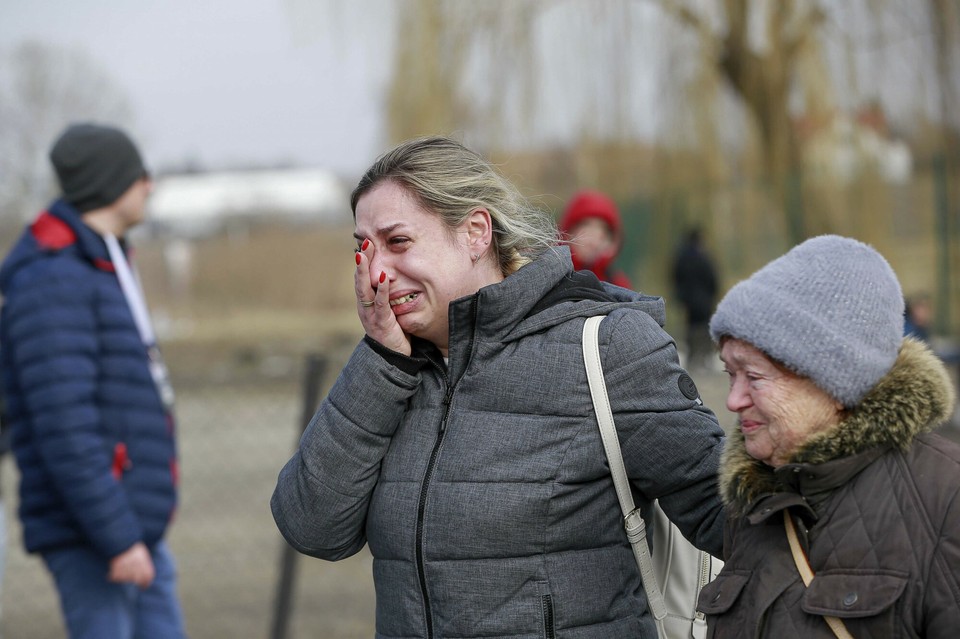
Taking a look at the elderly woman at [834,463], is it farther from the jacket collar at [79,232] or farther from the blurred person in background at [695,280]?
the blurred person in background at [695,280]

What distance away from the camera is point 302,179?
104m

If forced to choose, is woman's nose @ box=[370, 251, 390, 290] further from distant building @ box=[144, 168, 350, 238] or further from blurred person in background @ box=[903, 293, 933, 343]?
distant building @ box=[144, 168, 350, 238]

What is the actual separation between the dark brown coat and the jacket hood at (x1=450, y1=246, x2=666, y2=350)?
1.63 feet

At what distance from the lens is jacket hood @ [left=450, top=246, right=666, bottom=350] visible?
7.19ft

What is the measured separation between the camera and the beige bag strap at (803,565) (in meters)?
1.67

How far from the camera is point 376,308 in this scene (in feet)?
7.27

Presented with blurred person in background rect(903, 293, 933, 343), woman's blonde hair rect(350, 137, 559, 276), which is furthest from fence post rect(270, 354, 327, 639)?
blurred person in background rect(903, 293, 933, 343)

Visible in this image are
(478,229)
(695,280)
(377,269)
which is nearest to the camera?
(377,269)

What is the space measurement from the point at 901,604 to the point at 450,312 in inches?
38.5

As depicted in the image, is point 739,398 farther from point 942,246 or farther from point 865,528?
point 942,246

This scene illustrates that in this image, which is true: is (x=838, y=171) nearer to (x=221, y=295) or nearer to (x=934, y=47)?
(x=934, y=47)

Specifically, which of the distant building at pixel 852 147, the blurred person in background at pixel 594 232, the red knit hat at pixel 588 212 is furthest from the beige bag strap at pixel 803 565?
the distant building at pixel 852 147

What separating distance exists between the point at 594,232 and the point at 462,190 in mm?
2531

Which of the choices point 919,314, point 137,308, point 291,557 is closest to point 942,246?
point 919,314
